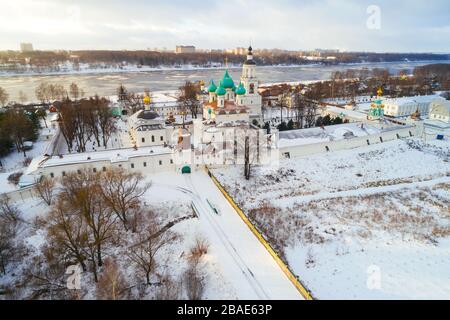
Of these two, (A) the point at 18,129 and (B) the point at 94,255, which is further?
(A) the point at 18,129

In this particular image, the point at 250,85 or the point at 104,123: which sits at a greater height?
the point at 250,85

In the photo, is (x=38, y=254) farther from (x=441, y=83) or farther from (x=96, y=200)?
(x=441, y=83)

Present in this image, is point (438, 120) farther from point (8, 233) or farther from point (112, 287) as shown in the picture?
point (8, 233)

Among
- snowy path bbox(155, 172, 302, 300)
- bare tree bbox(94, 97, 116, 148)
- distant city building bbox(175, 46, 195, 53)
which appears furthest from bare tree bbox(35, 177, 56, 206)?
distant city building bbox(175, 46, 195, 53)

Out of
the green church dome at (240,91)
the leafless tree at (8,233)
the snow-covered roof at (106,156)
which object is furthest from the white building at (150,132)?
the leafless tree at (8,233)

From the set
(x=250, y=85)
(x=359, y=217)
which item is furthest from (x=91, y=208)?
(x=250, y=85)

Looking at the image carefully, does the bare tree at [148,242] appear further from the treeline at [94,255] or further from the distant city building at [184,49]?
the distant city building at [184,49]
